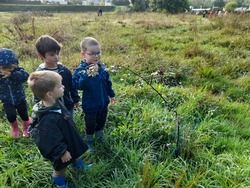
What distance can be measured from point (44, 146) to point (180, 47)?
6.64 meters

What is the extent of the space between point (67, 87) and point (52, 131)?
0.90m

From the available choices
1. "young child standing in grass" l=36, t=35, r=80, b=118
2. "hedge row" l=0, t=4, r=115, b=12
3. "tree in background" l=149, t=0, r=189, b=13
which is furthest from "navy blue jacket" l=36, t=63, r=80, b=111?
"hedge row" l=0, t=4, r=115, b=12

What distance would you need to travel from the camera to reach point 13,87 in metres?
2.86

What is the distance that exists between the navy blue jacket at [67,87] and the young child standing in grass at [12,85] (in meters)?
0.35

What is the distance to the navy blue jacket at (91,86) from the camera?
255 centimetres

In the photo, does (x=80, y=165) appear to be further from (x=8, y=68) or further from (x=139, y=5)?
(x=139, y=5)

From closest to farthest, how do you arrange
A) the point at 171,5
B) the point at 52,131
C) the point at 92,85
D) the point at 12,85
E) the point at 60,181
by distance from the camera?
the point at 52,131
the point at 60,181
the point at 92,85
the point at 12,85
the point at 171,5

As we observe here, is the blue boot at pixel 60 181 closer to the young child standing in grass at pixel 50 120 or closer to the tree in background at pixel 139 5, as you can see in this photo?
the young child standing in grass at pixel 50 120

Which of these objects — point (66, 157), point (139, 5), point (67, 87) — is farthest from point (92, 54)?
point (139, 5)

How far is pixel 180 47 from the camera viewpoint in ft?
25.4

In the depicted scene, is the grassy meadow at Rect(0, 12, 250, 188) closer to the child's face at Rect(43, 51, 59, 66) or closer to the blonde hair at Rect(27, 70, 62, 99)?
the child's face at Rect(43, 51, 59, 66)

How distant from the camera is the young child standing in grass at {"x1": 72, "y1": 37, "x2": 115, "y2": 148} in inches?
98.9

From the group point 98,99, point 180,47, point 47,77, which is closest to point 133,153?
point 98,99

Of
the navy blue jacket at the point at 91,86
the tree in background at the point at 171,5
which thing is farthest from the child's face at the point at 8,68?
the tree in background at the point at 171,5
